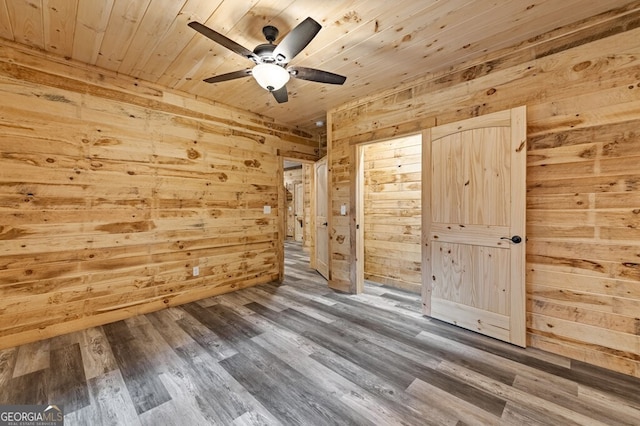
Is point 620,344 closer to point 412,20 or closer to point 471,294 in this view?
point 471,294

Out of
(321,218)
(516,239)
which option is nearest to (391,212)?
(321,218)

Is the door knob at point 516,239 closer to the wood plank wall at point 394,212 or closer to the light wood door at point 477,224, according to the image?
the light wood door at point 477,224

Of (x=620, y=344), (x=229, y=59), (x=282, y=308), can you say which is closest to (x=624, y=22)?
(x=620, y=344)

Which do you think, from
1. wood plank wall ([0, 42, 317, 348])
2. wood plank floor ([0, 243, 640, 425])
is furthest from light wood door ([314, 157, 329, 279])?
wood plank floor ([0, 243, 640, 425])

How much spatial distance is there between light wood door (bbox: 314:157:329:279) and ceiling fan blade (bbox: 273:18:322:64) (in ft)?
8.61

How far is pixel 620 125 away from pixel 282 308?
354cm

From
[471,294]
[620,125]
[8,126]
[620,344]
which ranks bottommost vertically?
[620,344]

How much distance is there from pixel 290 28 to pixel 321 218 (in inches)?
124

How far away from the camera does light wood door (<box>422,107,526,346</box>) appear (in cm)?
235

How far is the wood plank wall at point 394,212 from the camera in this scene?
388cm

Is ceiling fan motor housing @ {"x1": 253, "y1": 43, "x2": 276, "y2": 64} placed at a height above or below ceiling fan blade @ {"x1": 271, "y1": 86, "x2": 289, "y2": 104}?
above

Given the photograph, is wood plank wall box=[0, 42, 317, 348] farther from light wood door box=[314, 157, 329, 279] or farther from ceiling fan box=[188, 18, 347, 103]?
ceiling fan box=[188, 18, 347, 103]

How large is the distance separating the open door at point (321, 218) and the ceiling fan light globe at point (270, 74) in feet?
7.91

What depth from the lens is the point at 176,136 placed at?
10.9ft
